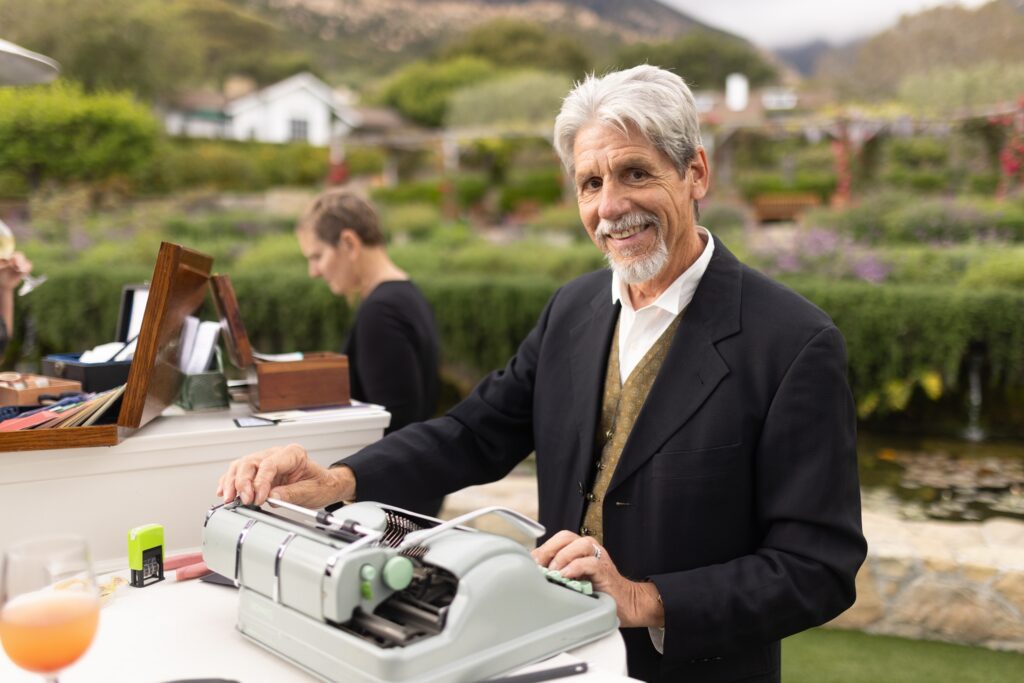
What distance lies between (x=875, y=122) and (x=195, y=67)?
1217 inches

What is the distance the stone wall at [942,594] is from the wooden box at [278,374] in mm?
2354

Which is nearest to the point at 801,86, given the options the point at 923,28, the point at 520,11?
the point at 923,28

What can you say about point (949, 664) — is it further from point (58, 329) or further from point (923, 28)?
point (923, 28)

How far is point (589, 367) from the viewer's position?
1.96 metres

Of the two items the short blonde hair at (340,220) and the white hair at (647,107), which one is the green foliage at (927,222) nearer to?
the short blonde hair at (340,220)

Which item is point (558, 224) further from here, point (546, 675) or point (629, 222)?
point (546, 675)

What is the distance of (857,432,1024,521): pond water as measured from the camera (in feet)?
17.6

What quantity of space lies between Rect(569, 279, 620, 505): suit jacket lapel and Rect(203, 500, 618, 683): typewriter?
559 millimetres

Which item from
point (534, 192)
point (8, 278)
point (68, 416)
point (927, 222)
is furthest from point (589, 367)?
point (534, 192)

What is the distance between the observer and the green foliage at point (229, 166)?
24609 millimetres

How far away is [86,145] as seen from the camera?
61.3 ft

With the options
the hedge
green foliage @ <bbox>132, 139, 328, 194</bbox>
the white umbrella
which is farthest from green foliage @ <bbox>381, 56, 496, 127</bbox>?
the white umbrella

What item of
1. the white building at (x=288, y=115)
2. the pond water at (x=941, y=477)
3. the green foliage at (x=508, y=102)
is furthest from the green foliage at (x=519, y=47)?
the pond water at (x=941, y=477)

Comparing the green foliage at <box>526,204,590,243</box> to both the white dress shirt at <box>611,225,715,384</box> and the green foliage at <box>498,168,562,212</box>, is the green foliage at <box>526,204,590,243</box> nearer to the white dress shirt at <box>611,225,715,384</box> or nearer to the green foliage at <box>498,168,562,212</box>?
the green foliage at <box>498,168,562,212</box>
